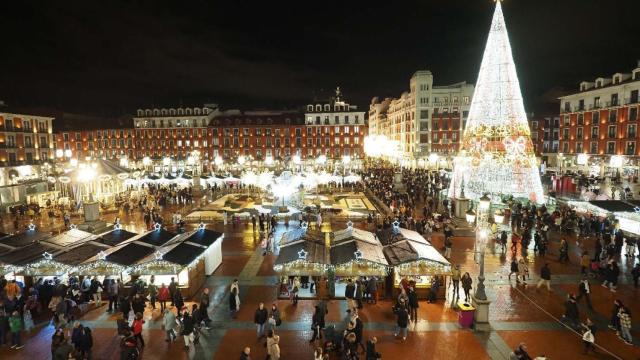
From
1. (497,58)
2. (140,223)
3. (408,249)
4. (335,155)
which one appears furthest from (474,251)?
(335,155)

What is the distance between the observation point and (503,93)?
68.1 feet

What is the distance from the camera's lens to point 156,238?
56.0 feet

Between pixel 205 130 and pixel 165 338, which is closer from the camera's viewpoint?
pixel 165 338

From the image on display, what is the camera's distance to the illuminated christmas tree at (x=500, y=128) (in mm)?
20438

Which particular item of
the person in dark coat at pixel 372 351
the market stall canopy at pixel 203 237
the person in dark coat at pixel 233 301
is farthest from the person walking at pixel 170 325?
the person in dark coat at pixel 372 351

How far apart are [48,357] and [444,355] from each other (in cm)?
1109

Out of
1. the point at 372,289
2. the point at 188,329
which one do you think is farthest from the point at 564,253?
the point at 188,329

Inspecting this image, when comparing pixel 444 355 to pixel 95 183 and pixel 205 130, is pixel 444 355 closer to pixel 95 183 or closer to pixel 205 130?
pixel 95 183

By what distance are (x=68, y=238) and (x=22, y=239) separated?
1916 millimetres

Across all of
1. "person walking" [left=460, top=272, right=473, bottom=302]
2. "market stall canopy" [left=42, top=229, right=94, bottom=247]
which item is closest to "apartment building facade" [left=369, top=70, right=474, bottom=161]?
"person walking" [left=460, top=272, right=473, bottom=302]

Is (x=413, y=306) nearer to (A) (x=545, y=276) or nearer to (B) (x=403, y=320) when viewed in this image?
(B) (x=403, y=320)

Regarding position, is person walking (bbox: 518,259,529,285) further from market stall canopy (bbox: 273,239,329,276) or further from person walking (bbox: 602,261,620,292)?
market stall canopy (bbox: 273,239,329,276)

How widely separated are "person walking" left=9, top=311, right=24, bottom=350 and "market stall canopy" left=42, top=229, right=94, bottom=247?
20.0ft

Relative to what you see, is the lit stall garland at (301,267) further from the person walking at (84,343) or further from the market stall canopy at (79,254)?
the market stall canopy at (79,254)
